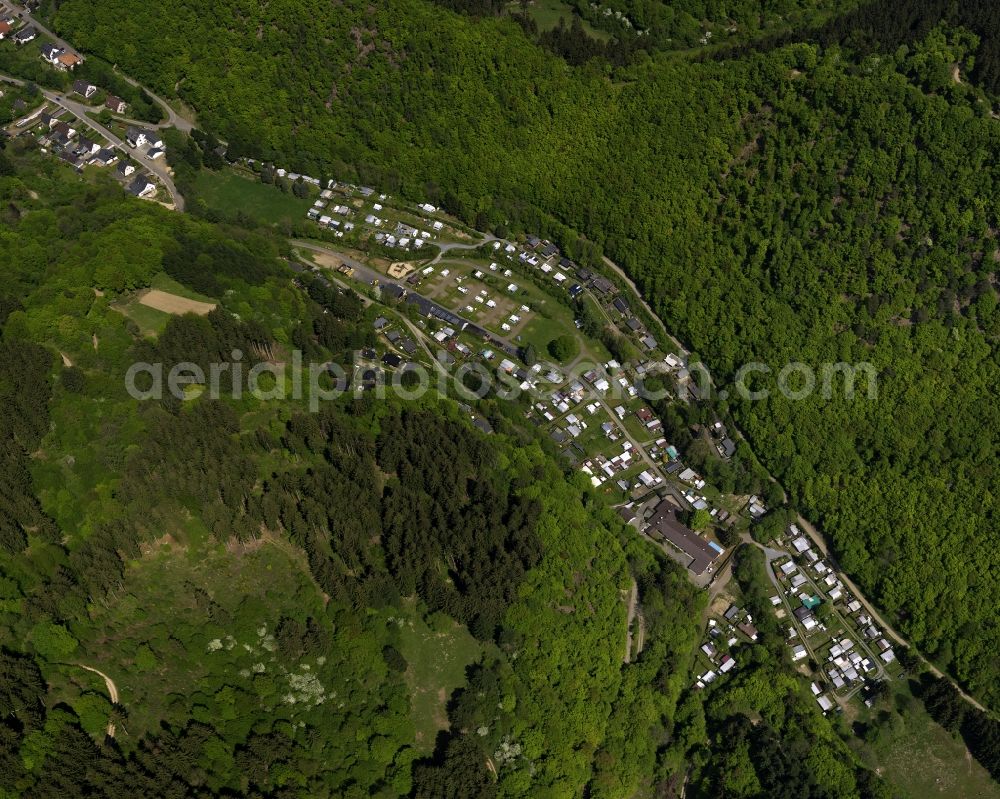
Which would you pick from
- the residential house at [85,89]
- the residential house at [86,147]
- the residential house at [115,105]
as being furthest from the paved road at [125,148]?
the residential house at [115,105]

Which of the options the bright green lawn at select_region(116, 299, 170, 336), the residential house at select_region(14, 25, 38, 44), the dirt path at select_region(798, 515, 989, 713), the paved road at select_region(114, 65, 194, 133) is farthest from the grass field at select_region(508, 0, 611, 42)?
the dirt path at select_region(798, 515, 989, 713)

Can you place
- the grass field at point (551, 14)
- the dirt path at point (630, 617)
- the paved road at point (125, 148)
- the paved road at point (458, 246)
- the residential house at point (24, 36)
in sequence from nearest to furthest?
1. the dirt path at point (630, 617)
2. the paved road at point (458, 246)
3. the paved road at point (125, 148)
4. the grass field at point (551, 14)
5. the residential house at point (24, 36)

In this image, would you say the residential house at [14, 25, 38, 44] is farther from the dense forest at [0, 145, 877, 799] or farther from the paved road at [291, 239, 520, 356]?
the dense forest at [0, 145, 877, 799]

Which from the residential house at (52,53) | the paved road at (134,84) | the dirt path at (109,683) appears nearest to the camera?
the dirt path at (109,683)

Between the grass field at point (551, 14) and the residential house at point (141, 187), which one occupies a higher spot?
the grass field at point (551, 14)

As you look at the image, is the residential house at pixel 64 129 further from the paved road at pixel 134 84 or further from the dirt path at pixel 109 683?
the dirt path at pixel 109 683

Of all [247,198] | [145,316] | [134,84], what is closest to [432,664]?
[145,316]

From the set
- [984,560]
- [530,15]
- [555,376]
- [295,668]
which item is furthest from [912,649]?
[530,15]

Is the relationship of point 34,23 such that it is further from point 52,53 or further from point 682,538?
point 682,538
